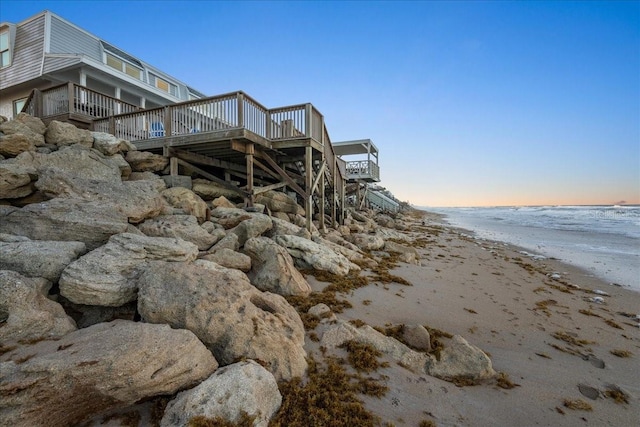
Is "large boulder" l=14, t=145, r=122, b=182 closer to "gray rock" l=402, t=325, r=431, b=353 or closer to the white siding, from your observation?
"gray rock" l=402, t=325, r=431, b=353

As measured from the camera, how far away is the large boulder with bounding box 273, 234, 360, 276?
609 cm

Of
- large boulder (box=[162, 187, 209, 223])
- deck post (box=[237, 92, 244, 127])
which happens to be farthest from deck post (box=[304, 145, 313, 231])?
large boulder (box=[162, 187, 209, 223])

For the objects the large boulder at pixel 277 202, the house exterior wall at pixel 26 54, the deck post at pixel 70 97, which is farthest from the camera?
the house exterior wall at pixel 26 54

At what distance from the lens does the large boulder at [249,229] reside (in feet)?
20.8

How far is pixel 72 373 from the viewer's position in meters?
2.04

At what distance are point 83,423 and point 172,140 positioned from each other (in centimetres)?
904

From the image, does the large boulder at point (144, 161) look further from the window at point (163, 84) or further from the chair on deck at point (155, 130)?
the window at point (163, 84)

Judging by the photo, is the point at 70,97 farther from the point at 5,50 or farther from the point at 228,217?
the point at 5,50

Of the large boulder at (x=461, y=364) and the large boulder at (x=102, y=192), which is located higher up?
the large boulder at (x=102, y=192)

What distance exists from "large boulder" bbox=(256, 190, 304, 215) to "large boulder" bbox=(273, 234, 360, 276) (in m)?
4.23

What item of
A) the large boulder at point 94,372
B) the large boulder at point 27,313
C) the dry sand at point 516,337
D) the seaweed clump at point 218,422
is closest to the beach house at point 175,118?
the dry sand at point 516,337

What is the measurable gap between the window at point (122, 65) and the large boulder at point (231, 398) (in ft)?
72.9

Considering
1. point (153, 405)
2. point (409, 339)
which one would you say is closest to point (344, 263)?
point (409, 339)

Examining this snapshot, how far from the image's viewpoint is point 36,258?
3410mm
